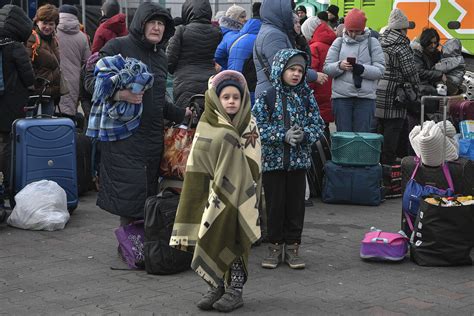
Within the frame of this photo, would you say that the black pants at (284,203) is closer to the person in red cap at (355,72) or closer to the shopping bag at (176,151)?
the shopping bag at (176,151)

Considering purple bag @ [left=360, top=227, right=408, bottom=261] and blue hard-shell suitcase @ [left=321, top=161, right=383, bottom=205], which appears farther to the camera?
blue hard-shell suitcase @ [left=321, top=161, right=383, bottom=205]

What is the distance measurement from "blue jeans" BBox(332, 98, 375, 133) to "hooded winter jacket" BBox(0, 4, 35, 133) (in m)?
3.40

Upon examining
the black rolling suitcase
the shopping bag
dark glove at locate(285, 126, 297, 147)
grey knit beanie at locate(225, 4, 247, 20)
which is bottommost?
the black rolling suitcase

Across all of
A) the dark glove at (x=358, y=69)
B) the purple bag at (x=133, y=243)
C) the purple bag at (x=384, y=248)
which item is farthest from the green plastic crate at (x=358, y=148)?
the purple bag at (x=133, y=243)

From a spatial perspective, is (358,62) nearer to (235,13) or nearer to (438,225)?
(235,13)

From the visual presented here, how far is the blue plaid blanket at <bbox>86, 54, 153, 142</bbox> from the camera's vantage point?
7.12 meters

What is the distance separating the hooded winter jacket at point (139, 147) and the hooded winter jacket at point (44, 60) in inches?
103

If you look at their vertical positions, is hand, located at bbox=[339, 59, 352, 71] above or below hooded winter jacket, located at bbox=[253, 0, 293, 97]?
below

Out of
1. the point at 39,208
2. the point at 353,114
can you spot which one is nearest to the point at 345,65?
the point at 353,114

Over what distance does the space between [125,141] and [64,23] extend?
446 cm

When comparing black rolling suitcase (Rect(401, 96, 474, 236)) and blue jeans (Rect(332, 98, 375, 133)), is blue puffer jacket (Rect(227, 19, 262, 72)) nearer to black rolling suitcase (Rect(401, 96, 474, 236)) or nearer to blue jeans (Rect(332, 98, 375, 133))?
blue jeans (Rect(332, 98, 375, 133))

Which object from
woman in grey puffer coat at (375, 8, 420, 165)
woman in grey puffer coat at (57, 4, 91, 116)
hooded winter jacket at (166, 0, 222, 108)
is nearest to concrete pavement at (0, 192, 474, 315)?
hooded winter jacket at (166, 0, 222, 108)

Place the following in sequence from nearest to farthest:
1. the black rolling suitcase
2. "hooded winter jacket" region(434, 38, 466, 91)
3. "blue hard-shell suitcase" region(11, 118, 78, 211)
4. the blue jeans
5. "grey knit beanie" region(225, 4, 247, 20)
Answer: the black rolling suitcase, "blue hard-shell suitcase" region(11, 118, 78, 211), the blue jeans, "grey knit beanie" region(225, 4, 247, 20), "hooded winter jacket" region(434, 38, 466, 91)

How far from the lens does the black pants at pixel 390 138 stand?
437 inches
